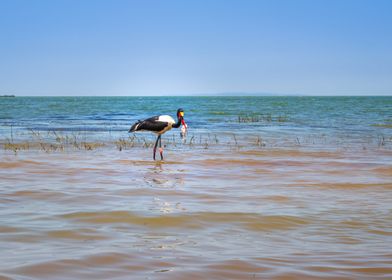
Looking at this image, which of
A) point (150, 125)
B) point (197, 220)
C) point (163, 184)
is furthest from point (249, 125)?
point (197, 220)

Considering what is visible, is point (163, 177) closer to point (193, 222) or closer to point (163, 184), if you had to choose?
point (163, 184)

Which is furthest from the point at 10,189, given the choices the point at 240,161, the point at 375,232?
the point at 240,161

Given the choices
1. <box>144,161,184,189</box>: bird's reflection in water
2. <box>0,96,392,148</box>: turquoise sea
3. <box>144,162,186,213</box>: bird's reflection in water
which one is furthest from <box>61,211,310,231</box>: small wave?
<box>0,96,392,148</box>: turquoise sea

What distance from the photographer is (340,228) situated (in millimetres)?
6047

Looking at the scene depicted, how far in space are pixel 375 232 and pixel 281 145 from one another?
12057 mm

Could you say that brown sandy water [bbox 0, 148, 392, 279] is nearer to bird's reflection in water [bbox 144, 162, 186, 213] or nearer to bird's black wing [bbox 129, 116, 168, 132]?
bird's reflection in water [bbox 144, 162, 186, 213]

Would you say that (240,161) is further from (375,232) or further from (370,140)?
(370,140)

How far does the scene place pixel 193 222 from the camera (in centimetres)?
625

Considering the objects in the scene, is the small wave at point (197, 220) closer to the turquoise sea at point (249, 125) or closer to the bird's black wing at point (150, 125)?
the bird's black wing at point (150, 125)

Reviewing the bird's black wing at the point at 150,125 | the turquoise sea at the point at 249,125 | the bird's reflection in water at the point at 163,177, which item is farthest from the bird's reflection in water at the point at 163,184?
the turquoise sea at the point at 249,125

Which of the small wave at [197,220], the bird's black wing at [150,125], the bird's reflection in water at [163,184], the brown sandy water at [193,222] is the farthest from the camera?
the bird's black wing at [150,125]

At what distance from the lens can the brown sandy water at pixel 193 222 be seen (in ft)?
14.6

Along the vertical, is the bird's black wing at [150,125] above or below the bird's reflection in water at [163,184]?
above

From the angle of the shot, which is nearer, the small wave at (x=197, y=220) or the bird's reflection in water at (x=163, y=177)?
the small wave at (x=197, y=220)
